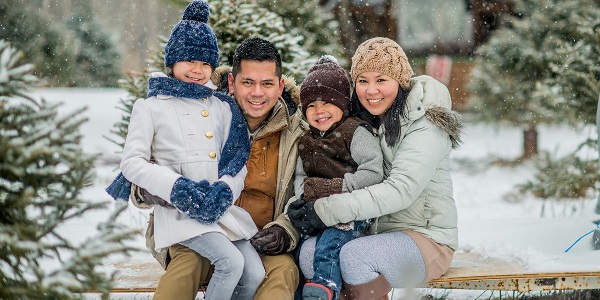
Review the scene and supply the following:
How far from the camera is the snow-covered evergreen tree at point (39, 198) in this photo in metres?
2.07

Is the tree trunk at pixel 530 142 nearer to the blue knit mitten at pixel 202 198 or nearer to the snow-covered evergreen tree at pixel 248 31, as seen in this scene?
the snow-covered evergreen tree at pixel 248 31

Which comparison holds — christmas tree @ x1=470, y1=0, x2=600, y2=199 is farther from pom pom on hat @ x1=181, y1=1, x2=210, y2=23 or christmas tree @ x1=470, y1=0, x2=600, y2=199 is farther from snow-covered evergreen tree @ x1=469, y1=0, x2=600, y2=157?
pom pom on hat @ x1=181, y1=1, x2=210, y2=23

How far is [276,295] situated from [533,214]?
5991 millimetres

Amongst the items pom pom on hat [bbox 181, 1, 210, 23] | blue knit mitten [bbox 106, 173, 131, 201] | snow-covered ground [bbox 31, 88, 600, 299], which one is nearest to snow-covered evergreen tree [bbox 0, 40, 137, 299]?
snow-covered ground [bbox 31, 88, 600, 299]

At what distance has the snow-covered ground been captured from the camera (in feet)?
13.2

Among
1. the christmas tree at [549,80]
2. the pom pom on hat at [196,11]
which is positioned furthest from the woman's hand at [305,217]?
the christmas tree at [549,80]

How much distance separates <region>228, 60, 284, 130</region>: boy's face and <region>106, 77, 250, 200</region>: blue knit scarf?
0.16 metres

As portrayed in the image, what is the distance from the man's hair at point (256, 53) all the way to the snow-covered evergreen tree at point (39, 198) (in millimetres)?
1448

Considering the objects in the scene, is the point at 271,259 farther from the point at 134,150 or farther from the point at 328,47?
the point at 328,47

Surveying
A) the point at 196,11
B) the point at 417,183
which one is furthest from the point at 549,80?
the point at 196,11

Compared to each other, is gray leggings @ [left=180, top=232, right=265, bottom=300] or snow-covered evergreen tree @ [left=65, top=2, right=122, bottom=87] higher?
snow-covered evergreen tree @ [left=65, top=2, right=122, bottom=87]

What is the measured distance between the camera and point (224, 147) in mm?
3383

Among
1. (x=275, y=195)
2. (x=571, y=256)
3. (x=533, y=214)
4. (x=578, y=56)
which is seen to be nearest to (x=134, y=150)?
(x=275, y=195)

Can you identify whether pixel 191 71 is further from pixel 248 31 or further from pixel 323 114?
pixel 248 31
